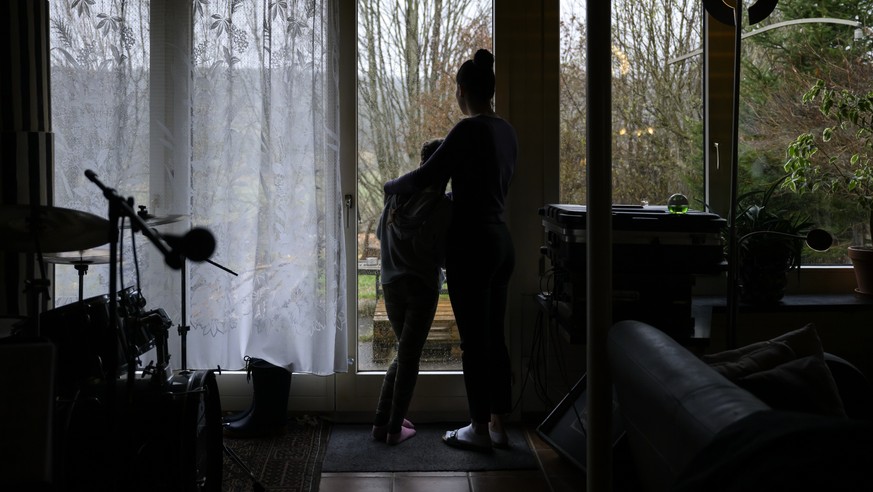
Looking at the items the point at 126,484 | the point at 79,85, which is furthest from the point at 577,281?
the point at 79,85

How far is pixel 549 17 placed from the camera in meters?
3.49

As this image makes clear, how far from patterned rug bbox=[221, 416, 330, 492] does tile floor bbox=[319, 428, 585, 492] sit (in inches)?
3.7

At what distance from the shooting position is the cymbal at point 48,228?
7.11 ft

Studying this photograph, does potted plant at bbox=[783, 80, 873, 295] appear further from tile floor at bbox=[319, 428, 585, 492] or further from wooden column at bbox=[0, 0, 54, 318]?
wooden column at bbox=[0, 0, 54, 318]

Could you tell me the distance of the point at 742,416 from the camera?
50.9 inches

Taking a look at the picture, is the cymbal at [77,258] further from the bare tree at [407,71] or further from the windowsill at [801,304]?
the windowsill at [801,304]

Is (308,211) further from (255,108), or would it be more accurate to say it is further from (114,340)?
(114,340)

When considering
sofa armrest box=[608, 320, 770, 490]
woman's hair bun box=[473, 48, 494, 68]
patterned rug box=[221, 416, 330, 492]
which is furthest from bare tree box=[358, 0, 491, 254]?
sofa armrest box=[608, 320, 770, 490]

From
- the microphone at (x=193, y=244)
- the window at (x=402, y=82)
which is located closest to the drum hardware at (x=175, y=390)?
the microphone at (x=193, y=244)

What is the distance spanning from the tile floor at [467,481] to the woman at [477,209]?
0.32 metres

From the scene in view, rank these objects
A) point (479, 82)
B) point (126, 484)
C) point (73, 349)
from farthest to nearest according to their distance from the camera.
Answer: point (479, 82)
point (73, 349)
point (126, 484)

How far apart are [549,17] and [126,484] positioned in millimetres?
2516

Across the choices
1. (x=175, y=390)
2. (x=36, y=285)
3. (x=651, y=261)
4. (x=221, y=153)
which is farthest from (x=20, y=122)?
(x=651, y=261)

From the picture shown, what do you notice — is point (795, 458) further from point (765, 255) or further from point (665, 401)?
point (765, 255)
